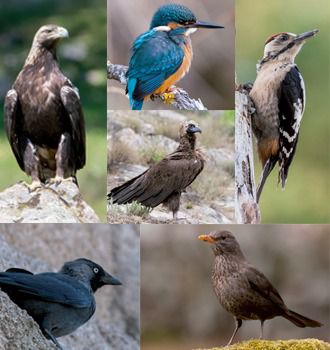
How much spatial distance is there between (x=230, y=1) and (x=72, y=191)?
1745 millimetres

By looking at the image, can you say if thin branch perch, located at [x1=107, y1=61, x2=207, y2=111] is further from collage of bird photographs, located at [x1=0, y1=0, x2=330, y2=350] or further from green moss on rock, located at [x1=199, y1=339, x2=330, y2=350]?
green moss on rock, located at [x1=199, y1=339, x2=330, y2=350]

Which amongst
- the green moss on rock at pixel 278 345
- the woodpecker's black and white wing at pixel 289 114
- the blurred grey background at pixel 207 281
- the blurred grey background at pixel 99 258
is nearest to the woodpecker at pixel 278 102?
the woodpecker's black and white wing at pixel 289 114

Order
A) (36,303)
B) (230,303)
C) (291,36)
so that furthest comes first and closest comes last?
(291,36), (230,303), (36,303)

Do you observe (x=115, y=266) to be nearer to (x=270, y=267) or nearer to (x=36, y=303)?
(x=270, y=267)

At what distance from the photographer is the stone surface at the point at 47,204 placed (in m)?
7.10

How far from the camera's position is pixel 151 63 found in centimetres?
699

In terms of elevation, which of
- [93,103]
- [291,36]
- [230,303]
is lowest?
[230,303]

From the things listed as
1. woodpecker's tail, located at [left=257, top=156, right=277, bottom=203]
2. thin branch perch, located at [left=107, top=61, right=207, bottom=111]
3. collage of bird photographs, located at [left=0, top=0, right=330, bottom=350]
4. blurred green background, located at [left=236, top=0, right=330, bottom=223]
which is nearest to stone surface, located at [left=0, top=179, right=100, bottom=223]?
collage of bird photographs, located at [left=0, top=0, right=330, bottom=350]

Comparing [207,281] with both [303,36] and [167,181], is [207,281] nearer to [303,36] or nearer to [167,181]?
[167,181]

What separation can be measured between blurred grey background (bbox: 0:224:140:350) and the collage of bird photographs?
4 cm

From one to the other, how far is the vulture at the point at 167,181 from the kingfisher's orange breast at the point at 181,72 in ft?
1.04

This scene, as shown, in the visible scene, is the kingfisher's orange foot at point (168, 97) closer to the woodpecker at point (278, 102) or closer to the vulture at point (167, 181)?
the vulture at point (167, 181)

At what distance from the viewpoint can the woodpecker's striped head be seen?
7152 millimetres

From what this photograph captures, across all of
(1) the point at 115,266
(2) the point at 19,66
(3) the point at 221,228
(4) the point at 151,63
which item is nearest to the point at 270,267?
(3) the point at 221,228
